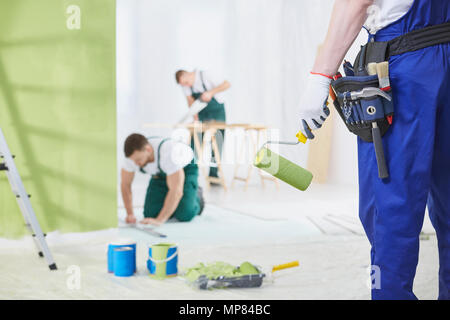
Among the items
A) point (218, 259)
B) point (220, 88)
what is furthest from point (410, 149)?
point (220, 88)

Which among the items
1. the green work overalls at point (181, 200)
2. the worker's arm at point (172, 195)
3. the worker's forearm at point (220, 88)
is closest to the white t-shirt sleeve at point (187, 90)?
the worker's forearm at point (220, 88)

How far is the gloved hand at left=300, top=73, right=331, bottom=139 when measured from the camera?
43.9 inches

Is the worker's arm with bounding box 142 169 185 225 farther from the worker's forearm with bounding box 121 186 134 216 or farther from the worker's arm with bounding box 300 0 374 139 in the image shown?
the worker's arm with bounding box 300 0 374 139

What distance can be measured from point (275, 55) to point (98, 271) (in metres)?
3.28

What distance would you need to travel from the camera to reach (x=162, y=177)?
3.31m

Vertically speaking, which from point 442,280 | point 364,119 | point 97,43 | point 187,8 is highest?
point 187,8

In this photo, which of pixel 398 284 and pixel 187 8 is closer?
pixel 398 284

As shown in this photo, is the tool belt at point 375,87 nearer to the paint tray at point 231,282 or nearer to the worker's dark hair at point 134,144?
the paint tray at point 231,282

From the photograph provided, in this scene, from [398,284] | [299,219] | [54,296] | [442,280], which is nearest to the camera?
[398,284]

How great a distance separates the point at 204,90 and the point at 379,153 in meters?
2.92

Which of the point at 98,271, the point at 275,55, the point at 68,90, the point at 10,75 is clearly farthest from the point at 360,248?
the point at 275,55

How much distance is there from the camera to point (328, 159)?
4.89 m

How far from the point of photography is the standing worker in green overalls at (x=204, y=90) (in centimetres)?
383

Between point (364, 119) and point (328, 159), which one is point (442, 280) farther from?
point (328, 159)
